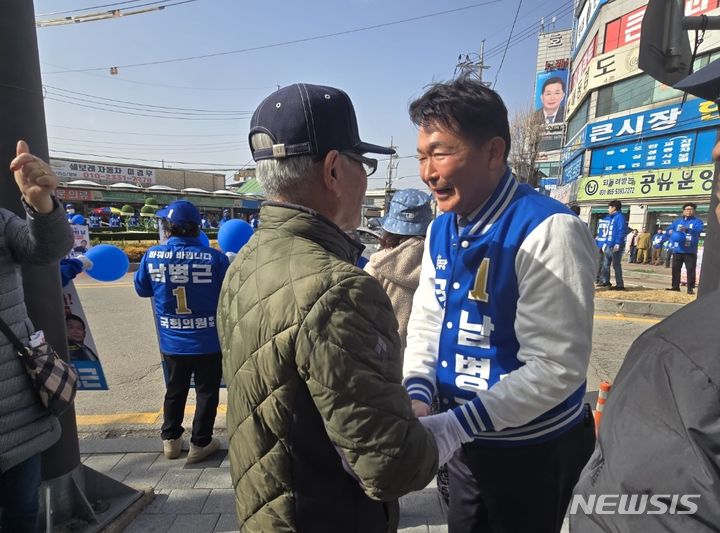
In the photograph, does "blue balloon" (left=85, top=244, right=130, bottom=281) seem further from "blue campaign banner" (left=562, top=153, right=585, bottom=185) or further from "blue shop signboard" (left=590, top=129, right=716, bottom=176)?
"blue campaign banner" (left=562, top=153, right=585, bottom=185)

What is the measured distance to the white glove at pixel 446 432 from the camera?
1.24 m

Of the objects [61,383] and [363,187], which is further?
[61,383]

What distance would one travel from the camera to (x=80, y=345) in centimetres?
285

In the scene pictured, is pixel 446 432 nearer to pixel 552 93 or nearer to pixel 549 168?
pixel 549 168

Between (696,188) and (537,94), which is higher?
(537,94)

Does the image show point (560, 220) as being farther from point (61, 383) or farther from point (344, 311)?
point (61, 383)

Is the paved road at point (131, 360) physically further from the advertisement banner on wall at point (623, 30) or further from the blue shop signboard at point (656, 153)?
the advertisement banner on wall at point (623, 30)

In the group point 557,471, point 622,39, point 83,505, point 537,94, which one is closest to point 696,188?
point 622,39

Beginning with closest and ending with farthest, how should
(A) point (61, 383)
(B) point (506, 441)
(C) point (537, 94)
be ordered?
1. (B) point (506, 441)
2. (A) point (61, 383)
3. (C) point (537, 94)

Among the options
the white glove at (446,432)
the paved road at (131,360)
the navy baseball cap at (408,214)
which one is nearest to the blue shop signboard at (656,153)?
the paved road at (131,360)

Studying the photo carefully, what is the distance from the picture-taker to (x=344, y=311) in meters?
0.93

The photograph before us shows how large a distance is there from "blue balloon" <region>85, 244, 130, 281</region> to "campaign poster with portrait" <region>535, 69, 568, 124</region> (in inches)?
1726

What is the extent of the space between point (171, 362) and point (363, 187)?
2525 mm

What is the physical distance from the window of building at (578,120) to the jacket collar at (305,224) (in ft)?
86.9
